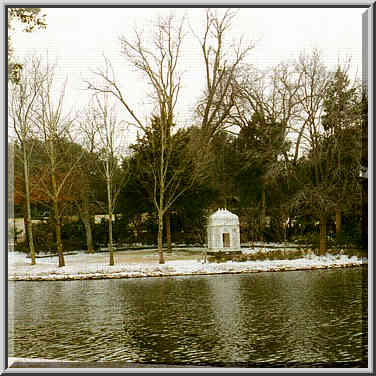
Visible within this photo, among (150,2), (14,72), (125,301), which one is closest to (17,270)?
(125,301)

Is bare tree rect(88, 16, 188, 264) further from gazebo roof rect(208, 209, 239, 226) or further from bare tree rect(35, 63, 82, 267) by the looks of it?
gazebo roof rect(208, 209, 239, 226)

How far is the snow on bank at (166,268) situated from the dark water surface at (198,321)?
1119 mm

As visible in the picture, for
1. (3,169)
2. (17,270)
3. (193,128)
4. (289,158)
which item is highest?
(193,128)

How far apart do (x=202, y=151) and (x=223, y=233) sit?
304 centimetres

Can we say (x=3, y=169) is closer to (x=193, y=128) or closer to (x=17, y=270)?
(x=17, y=270)

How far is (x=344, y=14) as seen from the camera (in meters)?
6.75

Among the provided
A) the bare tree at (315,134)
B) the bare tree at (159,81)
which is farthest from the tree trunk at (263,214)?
the bare tree at (159,81)

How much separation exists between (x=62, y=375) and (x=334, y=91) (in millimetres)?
10740

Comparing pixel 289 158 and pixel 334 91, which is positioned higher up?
pixel 334 91

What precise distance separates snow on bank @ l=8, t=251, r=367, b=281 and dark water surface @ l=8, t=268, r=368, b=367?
1119 mm

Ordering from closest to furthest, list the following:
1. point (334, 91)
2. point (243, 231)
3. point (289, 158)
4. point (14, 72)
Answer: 1. point (14, 72)
2. point (334, 91)
3. point (289, 158)
4. point (243, 231)

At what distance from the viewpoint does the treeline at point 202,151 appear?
13406mm

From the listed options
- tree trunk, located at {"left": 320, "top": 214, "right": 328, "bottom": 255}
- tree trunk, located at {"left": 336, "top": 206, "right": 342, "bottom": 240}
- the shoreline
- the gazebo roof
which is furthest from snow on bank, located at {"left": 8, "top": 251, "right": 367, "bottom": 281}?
the gazebo roof

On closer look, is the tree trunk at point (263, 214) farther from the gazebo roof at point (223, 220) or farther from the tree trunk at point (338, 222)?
the tree trunk at point (338, 222)
